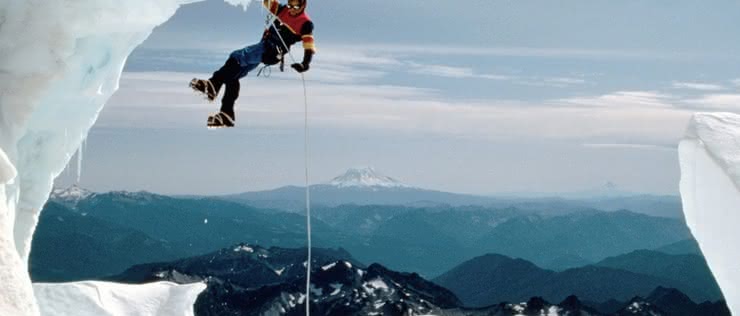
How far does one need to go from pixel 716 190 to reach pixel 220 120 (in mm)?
10905

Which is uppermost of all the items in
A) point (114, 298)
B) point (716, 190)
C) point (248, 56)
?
point (248, 56)

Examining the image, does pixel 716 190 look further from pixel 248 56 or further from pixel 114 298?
pixel 114 298

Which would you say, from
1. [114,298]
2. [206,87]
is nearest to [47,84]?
[206,87]

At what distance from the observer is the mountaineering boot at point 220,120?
39.9 ft

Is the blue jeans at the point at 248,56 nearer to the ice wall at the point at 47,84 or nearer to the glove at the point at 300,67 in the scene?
the ice wall at the point at 47,84

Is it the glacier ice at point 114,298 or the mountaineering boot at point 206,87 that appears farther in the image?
the glacier ice at point 114,298

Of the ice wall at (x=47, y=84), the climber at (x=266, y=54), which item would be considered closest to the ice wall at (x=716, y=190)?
the climber at (x=266, y=54)

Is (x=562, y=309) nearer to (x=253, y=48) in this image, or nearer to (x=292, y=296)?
(x=292, y=296)

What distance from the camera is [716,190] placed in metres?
16.1

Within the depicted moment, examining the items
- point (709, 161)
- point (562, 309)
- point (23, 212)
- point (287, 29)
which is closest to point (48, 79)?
point (23, 212)

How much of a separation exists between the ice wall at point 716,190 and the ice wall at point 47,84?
34.6 feet

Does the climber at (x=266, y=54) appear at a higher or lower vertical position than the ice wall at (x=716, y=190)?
higher

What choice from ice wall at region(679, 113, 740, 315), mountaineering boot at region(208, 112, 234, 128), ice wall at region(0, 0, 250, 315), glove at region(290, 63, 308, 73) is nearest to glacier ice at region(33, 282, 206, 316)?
ice wall at region(0, 0, 250, 315)

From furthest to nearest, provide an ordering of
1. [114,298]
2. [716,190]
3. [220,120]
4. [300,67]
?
[114,298]
[716,190]
[220,120]
[300,67]
